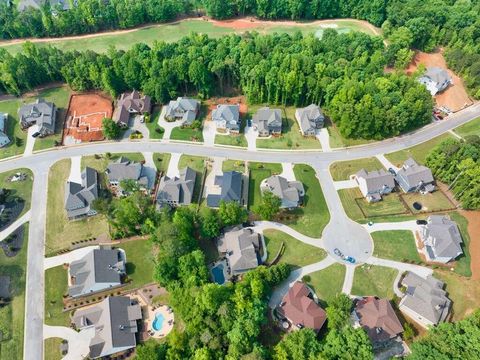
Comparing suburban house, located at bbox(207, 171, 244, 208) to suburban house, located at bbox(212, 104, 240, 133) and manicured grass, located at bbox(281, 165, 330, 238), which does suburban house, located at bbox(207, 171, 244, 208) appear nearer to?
manicured grass, located at bbox(281, 165, 330, 238)

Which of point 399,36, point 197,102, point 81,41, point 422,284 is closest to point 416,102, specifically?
point 399,36

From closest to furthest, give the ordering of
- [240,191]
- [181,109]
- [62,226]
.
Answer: [62,226] → [240,191] → [181,109]

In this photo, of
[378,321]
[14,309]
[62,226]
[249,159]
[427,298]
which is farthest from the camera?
[249,159]

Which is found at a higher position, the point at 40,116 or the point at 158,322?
the point at 40,116

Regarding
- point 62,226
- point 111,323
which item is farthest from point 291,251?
point 62,226

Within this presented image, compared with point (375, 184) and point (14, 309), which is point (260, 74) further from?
point (14, 309)

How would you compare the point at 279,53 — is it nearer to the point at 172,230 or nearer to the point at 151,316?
the point at 172,230
